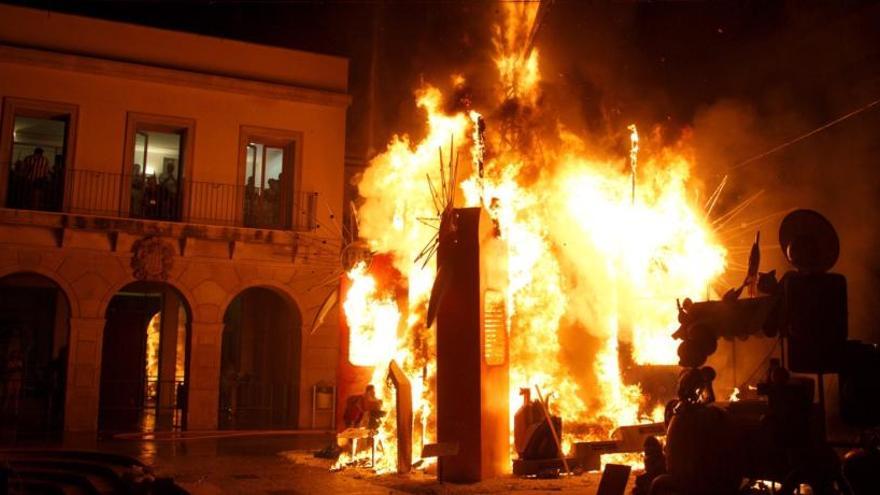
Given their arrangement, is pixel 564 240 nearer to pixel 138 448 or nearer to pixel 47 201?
pixel 138 448

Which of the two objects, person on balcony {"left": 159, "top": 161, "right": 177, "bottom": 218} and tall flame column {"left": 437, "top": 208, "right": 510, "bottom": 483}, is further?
person on balcony {"left": 159, "top": 161, "right": 177, "bottom": 218}

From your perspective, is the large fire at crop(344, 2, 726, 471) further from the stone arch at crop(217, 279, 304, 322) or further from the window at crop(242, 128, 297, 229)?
the window at crop(242, 128, 297, 229)

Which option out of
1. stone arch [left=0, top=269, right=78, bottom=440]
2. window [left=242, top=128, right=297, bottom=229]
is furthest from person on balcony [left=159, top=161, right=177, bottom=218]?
stone arch [left=0, top=269, right=78, bottom=440]

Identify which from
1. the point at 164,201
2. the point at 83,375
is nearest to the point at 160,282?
the point at 164,201

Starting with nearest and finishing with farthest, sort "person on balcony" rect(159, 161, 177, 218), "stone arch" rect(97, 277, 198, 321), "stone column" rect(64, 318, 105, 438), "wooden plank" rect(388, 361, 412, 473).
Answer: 1. "wooden plank" rect(388, 361, 412, 473)
2. "stone column" rect(64, 318, 105, 438)
3. "stone arch" rect(97, 277, 198, 321)
4. "person on balcony" rect(159, 161, 177, 218)

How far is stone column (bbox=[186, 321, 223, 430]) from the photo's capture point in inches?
822

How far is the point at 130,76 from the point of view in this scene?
21.2 meters

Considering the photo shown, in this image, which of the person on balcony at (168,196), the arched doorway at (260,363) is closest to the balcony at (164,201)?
the person on balcony at (168,196)

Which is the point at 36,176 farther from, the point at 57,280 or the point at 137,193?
the point at 57,280

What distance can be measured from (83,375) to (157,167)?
6.26 m

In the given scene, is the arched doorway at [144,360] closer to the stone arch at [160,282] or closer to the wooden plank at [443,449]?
the stone arch at [160,282]

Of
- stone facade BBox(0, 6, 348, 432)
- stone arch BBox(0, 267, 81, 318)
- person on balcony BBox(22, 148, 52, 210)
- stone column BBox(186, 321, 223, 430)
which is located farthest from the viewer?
stone column BBox(186, 321, 223, 430)

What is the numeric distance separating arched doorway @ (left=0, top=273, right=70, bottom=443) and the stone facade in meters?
0.91

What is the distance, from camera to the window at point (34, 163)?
1998 centimetres
